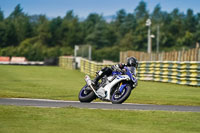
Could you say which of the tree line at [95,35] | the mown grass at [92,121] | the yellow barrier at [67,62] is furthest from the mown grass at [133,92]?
the tree line at [95,35]

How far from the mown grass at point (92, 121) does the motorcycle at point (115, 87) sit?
1516mm

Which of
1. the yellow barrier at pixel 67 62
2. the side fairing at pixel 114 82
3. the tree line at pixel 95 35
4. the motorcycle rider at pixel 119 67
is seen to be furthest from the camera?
the tree line at pixel 95 35

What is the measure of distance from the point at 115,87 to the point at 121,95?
1.02 feet

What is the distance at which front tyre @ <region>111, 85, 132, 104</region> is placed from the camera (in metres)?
11.8

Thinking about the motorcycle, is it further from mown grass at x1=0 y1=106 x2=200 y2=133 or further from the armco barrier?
the armco barrier

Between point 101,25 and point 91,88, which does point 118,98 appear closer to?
point 91,88

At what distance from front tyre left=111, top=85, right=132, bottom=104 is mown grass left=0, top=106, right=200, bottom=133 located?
56.0 inches

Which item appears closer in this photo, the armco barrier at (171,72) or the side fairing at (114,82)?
the side fairing at (114,82)

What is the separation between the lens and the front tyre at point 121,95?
11773mm

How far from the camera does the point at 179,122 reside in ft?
29.5

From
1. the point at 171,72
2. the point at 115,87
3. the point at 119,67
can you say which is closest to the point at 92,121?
the point at 115,87

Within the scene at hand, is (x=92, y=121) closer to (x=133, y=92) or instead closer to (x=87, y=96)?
(x=87, y=96)

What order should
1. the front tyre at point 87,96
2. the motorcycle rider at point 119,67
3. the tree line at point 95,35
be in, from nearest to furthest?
the motorcycle rider at point 119,67, the front tyre at point 87,96, the tree line at point 95,35

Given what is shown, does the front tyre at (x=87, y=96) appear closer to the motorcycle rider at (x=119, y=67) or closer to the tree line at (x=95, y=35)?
the motorcycle rider at (x=119, y=67)
